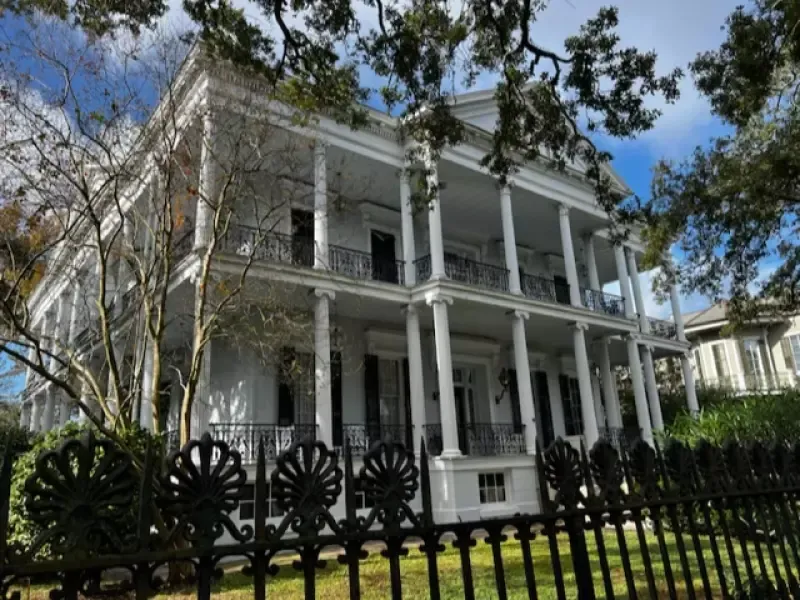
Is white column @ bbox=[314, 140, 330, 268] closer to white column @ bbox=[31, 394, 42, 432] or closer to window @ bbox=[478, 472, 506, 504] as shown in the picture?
window @ bbox=[478, 472, 506, 504]

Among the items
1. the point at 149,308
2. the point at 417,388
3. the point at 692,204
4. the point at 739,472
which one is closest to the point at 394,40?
the point at 149,308

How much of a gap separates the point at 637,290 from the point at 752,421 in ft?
30.4

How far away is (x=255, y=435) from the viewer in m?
11.7

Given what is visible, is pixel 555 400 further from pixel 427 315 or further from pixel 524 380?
pixel 427 315

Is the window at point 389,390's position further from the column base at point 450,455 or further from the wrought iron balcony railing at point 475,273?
the wrought iron balcony railing at point 475,273

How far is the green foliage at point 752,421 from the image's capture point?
970 cm

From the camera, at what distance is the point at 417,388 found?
12.6 m

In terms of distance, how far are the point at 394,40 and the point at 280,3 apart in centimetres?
140

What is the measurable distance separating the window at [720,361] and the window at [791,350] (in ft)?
9.34

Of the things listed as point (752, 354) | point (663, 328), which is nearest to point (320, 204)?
point (663, 328)

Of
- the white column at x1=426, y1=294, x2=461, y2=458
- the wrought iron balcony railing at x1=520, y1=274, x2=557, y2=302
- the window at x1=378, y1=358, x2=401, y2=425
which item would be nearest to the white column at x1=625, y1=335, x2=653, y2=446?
the wrought iron balcony railing at x1=520, y1=274, x2=557, y2=302

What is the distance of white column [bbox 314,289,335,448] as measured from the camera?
10.8 metres

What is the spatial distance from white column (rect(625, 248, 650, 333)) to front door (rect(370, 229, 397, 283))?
868cm

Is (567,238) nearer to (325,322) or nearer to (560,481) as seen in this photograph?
(325,322)
